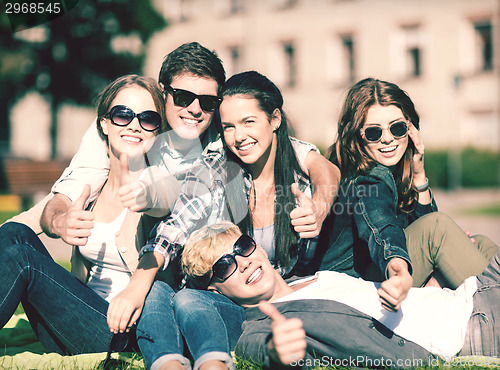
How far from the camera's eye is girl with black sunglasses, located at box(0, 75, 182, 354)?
3.07 m

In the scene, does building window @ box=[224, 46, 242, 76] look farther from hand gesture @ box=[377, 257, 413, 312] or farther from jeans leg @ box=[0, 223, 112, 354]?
hand gesture @ box=[377, 257, 413, 312]

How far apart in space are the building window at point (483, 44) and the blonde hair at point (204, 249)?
2058 centimetres

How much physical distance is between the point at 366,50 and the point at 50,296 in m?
21.8

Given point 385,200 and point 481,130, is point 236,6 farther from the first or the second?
point 385,200

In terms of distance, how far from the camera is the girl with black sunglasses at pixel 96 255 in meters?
3.07

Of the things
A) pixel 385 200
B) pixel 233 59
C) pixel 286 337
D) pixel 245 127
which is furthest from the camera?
pixel 233 59

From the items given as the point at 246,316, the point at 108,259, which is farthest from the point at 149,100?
the point at 246,316

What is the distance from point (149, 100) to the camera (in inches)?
148

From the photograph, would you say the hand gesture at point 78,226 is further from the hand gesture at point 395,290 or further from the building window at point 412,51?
the building window at point 412,51

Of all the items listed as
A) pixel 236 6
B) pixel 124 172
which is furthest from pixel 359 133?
pixel 236 6

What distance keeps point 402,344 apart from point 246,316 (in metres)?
0.88

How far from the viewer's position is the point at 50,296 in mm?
3115

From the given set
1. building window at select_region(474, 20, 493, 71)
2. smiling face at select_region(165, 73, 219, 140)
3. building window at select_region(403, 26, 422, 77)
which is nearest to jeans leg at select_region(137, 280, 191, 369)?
smiling face at select_region(165, 73, 219, 140)

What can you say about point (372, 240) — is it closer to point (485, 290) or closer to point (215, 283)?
point (485, 290)
